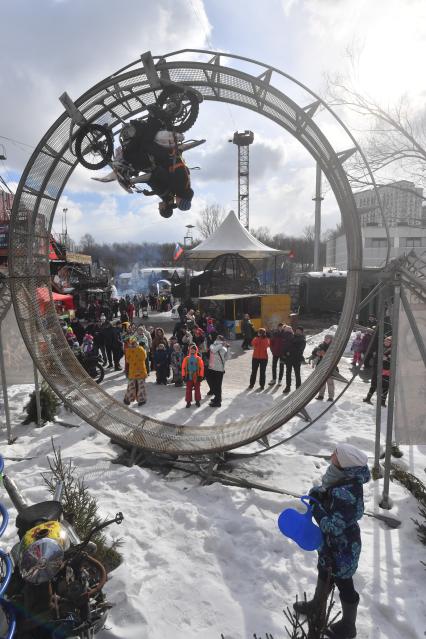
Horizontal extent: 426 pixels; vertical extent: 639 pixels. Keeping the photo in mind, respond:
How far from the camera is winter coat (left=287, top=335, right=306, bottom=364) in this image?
33.4 ft

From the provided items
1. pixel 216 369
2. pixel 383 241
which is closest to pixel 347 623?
pixel 216 369

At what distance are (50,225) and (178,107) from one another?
9.78 feet

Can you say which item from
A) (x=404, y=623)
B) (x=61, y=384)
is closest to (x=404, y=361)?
(x=404, y=623)

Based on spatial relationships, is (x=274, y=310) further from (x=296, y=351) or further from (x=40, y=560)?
(x=40, y=560)

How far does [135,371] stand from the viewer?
362 inches

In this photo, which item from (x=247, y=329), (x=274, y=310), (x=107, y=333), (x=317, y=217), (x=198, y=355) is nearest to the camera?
(x=198, y=355)

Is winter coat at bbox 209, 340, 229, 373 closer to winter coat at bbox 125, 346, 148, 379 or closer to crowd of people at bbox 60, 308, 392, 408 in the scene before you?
crowd of people at bbox 60, 308, 392, 408

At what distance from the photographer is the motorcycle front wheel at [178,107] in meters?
5.35

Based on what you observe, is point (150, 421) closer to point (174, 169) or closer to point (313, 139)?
point (174, 169)

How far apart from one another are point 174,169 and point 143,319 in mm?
21268

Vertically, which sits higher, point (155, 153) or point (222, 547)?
point (155, 153)

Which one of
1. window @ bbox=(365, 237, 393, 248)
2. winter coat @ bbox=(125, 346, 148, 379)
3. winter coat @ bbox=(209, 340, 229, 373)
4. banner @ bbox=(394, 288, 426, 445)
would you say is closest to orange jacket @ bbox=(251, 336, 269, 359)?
winter coat @ bbox=(209, 340, 229, 373)

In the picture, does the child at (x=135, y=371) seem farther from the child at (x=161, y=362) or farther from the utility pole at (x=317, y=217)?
the utility pole at (x=317, y=217)

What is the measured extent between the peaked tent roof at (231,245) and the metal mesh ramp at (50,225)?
17.0 m
